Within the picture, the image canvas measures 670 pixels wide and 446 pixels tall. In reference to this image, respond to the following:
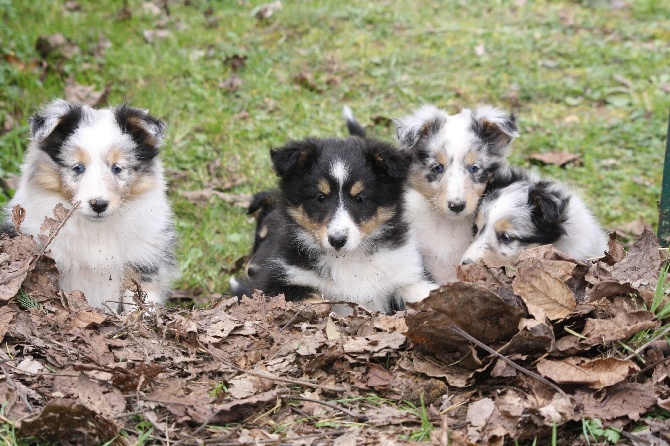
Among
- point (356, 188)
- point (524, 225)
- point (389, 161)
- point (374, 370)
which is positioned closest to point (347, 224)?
point (356, 188)

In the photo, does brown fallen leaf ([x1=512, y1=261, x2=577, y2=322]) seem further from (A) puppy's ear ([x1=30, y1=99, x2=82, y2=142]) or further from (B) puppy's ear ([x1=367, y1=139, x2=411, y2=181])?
(A) puppy's ear ([x1=30, y1=99, x2=82, y2=142])

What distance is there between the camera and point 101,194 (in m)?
4.30

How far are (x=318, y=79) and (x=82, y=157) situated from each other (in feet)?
16.1

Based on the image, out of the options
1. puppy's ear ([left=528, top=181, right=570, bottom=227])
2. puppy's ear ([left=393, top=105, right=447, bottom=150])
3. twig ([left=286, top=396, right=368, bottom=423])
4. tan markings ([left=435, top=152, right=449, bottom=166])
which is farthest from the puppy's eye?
twig ([left=286, top=396, right=368, bottom=423])

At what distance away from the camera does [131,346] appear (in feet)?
12.4

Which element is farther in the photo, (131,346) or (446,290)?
(131,346)

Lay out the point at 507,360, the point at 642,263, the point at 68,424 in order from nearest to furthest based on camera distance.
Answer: the point at 68,424, the point at 507,360, the point at 642,263

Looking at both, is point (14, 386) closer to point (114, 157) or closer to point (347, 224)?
point (114, 157)

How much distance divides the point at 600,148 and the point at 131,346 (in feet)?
18.1

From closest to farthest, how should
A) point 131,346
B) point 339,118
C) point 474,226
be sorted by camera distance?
point 131,346
point 474,226
point 339,118

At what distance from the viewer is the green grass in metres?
7.34

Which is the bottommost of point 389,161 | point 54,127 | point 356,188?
point 356,188

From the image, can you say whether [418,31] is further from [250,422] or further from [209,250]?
[250,422]

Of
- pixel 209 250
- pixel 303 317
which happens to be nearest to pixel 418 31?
pixel 209 250
